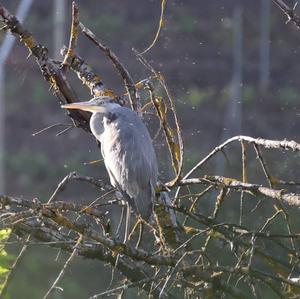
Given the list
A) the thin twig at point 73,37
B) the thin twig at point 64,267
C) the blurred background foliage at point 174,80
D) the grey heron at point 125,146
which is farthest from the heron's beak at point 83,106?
the blurred background foliage at point 174,80

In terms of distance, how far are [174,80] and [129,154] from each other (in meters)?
9.34

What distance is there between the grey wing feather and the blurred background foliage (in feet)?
21.0

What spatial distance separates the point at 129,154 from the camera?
12.0 feet

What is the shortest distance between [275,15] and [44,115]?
440cm

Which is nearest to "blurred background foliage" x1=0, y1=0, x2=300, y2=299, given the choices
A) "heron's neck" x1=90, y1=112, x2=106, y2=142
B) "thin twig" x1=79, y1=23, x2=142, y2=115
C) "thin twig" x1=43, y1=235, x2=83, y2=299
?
"heron's neck" x1=90, y1=112, x2=106, y2=142

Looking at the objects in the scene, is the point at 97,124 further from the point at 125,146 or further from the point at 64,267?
the point at 64,267

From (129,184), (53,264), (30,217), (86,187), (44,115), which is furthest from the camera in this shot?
(44,115)

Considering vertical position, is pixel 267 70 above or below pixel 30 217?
below

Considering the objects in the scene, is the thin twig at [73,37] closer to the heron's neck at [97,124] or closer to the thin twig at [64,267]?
the heron's neck at [97,124]

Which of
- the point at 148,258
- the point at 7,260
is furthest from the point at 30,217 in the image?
the point at 148,258

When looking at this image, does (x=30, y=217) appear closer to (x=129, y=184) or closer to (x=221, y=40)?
(x=129, y=184)

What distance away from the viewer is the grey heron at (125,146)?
347 cm

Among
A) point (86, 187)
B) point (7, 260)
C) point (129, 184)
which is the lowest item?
point (86, 187)

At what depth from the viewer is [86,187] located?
11555 millimetres
